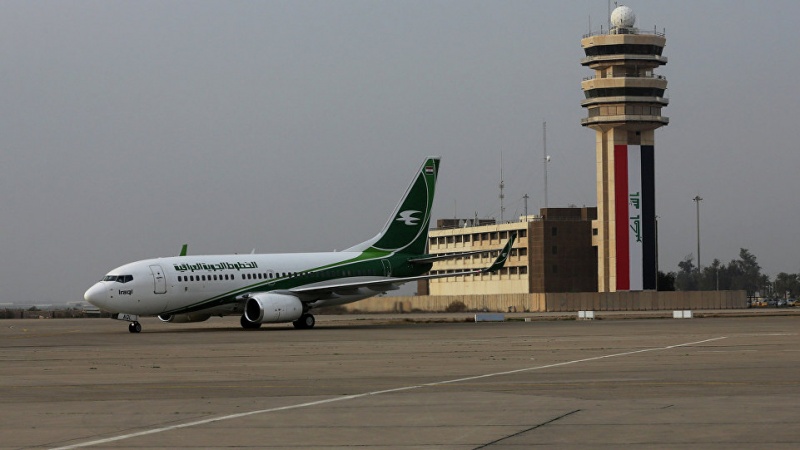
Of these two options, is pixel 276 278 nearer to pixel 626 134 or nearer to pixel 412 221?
pixel 412 221

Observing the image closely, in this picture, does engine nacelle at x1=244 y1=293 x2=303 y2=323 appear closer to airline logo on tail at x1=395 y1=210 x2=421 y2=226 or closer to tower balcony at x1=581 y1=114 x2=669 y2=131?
airline logo on tail at x1=395 y1=210 x2=421 y2=226

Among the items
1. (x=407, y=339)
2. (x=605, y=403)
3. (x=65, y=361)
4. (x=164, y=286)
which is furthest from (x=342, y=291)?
(x=605, y=403)

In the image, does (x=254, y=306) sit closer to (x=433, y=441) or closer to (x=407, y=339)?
(x=407, y=339)

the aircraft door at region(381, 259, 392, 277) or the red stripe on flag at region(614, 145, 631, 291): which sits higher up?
the red stripe on flag at region(614, 145, 631, 291)

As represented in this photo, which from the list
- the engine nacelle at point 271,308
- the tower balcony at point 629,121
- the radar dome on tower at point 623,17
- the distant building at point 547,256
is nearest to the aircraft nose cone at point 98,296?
the engine nacelle at point 271,308

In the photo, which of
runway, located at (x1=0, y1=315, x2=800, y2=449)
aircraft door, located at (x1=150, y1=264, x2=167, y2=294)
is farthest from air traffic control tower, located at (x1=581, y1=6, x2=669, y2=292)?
runway, located at (x1=0, y1=315, x2=800, y2=449)

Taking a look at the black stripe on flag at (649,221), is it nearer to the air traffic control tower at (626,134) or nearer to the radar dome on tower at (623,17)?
the air traffic control tower at (626,134)

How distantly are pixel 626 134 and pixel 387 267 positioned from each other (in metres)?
63.8

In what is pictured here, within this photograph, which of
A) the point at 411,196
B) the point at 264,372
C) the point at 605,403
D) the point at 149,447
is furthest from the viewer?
the point at 411,196

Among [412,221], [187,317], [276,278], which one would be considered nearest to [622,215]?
[412,221]

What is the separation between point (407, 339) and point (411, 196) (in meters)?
18.6

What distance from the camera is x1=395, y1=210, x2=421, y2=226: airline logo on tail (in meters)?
56.5

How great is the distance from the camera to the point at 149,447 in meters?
12.8

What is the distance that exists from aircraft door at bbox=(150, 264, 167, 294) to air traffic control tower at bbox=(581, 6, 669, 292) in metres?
71.8
